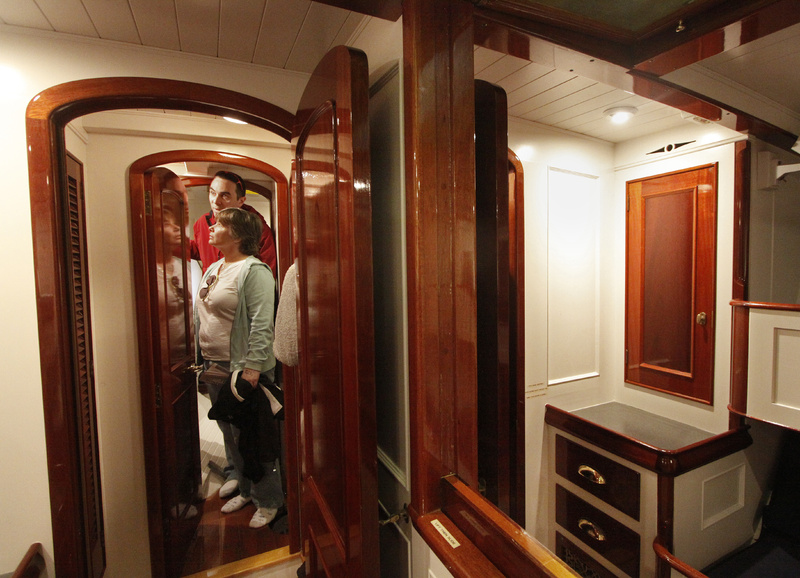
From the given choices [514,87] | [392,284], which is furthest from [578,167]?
[392,284]

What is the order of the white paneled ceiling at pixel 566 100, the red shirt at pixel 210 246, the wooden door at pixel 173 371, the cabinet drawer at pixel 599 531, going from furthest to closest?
the red shirt at pixel 210 246
the wooden door at pixel 173 371
the cabinet drawer at pixel 599 531
the white paneled ceiling at pixel 566 100

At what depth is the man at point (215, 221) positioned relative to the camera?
2.08 m

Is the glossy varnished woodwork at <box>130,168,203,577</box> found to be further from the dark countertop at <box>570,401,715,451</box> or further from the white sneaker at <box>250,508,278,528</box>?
the dark countertop at <box>570,401,715,451</box>

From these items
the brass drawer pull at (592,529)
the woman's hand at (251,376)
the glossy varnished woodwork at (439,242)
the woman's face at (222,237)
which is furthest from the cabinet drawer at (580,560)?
the woman's face at (222,237)

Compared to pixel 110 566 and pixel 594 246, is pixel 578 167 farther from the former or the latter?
pixel 110 566

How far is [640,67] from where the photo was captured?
88cm

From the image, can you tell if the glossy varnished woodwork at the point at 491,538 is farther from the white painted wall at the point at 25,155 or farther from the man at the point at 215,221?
the man at the point at 215,221

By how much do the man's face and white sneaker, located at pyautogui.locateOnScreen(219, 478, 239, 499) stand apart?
1.80 metres

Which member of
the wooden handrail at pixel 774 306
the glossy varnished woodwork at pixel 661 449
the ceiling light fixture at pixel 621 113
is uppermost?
the ceiling light fixture at pixel 621 113

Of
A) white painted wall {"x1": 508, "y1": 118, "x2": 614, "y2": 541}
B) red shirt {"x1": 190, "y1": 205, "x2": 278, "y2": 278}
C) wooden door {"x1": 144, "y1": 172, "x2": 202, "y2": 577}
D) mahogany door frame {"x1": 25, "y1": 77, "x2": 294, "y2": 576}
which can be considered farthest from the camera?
red shirt {"x1": 190, "y1": 205, "x2": 278, "y2": 278}

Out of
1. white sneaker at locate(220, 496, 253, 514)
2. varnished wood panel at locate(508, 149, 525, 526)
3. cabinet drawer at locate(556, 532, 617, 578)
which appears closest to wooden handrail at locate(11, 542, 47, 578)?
white sneaker at locate(220, 496, 253, 514)

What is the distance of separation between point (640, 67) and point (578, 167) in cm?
104

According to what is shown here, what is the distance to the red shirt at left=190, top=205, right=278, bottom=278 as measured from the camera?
2.27 m

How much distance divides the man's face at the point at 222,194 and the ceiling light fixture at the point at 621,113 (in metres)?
2.03
